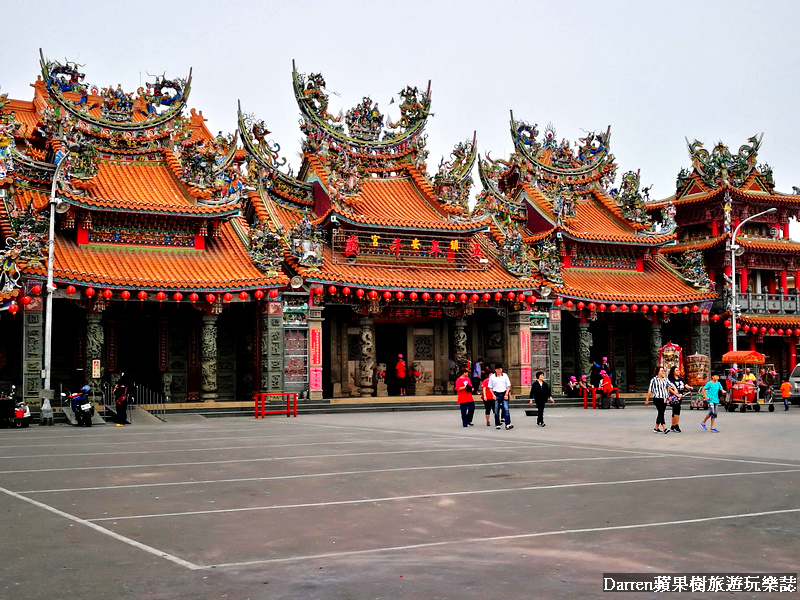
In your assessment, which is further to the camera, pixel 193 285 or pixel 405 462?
pixel 193 285

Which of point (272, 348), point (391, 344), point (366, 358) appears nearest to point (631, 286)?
point (391, 344)

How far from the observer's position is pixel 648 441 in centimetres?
1934

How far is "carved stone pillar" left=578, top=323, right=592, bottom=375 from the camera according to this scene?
40.3 m

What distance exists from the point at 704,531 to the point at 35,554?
6207 millimetres

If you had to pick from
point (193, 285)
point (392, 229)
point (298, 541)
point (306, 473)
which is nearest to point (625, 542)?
point (298, 541)

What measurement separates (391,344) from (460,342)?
9.74ft

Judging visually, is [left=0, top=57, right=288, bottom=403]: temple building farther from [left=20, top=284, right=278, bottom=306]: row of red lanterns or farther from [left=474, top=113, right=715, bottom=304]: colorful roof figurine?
[left=474, top=113, right=715, bottom=304]: colorful roof figurine

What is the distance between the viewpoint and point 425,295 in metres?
35.4

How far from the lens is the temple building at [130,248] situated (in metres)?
30.0

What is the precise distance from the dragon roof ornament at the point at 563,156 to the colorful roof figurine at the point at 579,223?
48 millimetres

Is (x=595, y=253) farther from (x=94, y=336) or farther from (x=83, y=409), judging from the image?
(x=83, y=409)

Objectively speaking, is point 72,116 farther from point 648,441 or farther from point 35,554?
point 35,554

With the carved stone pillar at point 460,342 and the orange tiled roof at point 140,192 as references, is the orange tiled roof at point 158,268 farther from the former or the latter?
the carved stone pillar at point 460,342

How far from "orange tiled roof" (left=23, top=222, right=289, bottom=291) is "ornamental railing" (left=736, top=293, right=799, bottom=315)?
908 inches
